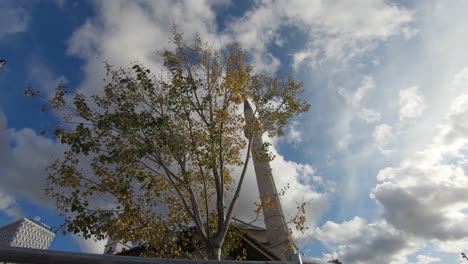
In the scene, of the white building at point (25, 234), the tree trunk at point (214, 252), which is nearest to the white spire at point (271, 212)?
the tree trunk at point (214, 252)

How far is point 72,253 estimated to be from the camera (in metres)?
2.28

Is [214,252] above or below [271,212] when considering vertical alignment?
below

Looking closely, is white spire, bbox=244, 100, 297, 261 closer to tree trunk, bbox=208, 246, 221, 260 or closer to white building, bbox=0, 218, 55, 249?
tree trunk, bbox=208, 246, 221, 260

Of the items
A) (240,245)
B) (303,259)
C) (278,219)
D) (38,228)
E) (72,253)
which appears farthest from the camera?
(38,228)

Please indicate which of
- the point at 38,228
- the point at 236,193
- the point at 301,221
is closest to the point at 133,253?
the point at 236,193

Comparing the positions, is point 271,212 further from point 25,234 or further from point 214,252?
point 25,234

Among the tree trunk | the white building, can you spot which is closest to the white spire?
the tree trunk

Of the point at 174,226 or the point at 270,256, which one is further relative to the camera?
the point at 270,256

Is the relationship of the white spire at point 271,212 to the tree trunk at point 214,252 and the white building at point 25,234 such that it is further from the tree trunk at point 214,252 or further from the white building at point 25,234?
the white building at point 25,234

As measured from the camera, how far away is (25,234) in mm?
146250

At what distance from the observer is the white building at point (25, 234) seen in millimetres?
139625

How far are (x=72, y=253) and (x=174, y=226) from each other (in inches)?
330

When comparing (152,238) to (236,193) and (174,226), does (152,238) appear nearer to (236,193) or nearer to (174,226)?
(174,226)

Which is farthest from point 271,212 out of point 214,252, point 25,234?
point 25,234
